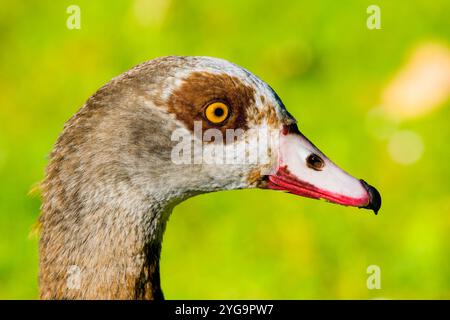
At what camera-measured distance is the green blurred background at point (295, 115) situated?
484cm

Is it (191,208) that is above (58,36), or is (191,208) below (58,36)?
below

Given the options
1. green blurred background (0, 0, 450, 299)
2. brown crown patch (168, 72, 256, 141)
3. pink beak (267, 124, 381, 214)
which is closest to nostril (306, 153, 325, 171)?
pink beak (267, 124, 381, 214)

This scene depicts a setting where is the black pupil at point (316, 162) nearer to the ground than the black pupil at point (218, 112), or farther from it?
nearer to the ground

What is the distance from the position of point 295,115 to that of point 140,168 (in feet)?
9.09

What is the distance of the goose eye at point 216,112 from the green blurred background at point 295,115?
1999 mm

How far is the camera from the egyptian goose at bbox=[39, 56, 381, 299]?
2.86 m

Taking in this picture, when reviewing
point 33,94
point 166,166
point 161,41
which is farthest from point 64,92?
point 166,166

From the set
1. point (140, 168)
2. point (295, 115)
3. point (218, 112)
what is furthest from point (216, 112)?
point (295, 115)

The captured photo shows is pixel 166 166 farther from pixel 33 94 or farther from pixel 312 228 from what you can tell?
pixel 33 94

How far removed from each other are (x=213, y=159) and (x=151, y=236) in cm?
34

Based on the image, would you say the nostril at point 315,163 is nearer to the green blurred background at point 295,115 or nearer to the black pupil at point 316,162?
the black pupil at point 316,162

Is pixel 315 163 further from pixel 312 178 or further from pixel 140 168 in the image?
pixel 140 168

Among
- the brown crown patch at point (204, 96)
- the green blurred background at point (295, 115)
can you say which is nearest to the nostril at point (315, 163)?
the brown crown patch at point (204, 96)
